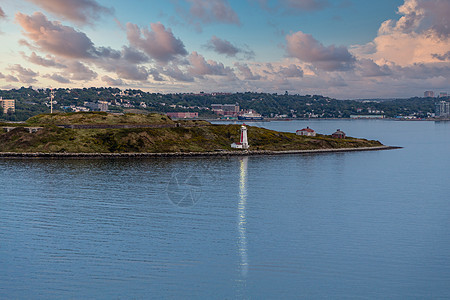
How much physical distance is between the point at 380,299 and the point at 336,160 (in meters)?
88.1

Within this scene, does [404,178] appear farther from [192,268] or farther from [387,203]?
[192,268]

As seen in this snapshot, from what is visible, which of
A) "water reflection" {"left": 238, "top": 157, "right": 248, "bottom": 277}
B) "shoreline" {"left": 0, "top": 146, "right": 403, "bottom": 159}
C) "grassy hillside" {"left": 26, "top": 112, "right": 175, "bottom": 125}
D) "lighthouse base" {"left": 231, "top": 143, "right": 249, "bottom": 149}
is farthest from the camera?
"grassy hillside" {"left": 26, "top": 112, "right": 175, "bottom": 125}

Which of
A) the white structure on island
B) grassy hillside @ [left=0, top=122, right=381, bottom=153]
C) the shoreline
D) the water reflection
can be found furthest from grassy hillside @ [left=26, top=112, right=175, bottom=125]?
the water reflection

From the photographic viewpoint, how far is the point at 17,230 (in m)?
43.8

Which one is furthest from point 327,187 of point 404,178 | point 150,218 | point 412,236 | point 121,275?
point 121,275

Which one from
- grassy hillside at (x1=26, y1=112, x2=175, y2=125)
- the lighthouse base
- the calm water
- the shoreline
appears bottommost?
the calm water

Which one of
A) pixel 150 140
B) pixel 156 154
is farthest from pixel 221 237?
pixel 150 140

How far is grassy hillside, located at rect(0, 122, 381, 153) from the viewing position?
117m

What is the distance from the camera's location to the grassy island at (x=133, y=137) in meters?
118

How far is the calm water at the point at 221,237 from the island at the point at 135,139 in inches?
1333

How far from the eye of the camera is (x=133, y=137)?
125 m

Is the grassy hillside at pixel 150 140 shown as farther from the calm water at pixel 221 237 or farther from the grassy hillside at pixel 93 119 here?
the calm water at pixel 221 237

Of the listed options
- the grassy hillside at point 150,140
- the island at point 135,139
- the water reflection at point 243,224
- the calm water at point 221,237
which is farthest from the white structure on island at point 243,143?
the calm water at point 221,237

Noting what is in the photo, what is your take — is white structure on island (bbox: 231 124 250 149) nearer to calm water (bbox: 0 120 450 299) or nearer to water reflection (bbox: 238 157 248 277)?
water reflection (bbox: 238 157 248 277)
